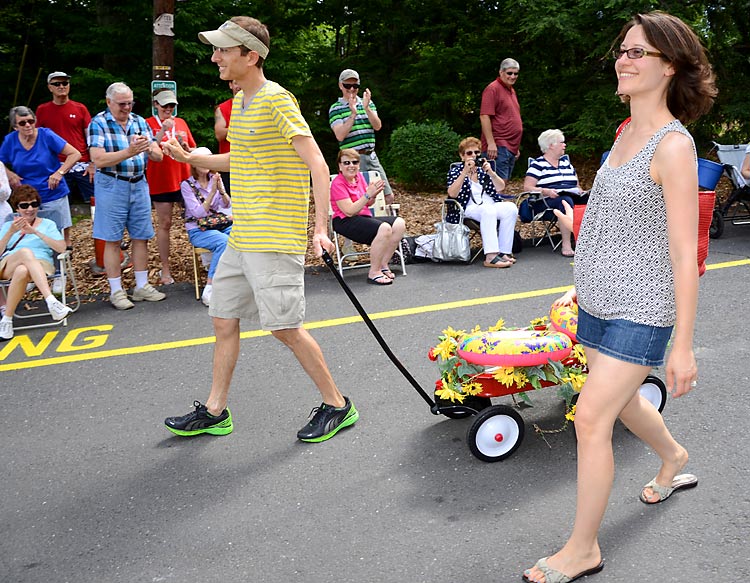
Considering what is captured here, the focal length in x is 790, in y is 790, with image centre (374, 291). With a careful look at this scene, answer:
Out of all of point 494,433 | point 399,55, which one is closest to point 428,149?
point 399,55

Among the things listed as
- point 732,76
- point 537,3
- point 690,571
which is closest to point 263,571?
point 690,571

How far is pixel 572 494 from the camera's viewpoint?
3578mm

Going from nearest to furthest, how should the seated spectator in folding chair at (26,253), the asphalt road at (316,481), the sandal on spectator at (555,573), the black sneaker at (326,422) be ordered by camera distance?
the sandal on spectator at (555,573), the asphalt road at (316,481), the black sneaker at (326,422), the seated spectator in folding chair at (26,253)

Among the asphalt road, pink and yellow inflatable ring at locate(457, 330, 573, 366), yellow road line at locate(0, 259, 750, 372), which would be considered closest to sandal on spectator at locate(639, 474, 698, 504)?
the asphalt road

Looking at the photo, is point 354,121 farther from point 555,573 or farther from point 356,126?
point 555,573

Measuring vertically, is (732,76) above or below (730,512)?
above

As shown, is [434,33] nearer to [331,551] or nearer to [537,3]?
[537,3]

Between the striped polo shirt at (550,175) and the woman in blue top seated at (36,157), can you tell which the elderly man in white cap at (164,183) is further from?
the striped polo shirt at (550,175)

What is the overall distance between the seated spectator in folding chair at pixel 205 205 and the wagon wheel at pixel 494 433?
13.2 ft

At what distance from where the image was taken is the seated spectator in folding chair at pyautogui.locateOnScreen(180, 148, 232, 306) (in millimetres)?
7340

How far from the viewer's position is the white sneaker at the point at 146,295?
7.32 m

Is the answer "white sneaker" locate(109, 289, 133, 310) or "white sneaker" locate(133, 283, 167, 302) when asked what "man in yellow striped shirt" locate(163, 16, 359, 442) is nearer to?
"white sneaker" locate(109, 289, 133, 310)

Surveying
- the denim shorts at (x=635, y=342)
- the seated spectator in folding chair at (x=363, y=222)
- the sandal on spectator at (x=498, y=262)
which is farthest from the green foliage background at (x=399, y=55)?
the denim shorts at (x=635, y=342)

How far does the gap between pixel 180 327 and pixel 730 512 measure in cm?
444
